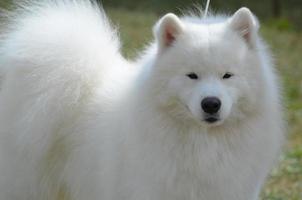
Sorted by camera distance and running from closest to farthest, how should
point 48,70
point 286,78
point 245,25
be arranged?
point 245,25 → point 48,70 → point 286,78

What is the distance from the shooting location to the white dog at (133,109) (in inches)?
153

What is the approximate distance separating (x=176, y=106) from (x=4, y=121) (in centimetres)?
149

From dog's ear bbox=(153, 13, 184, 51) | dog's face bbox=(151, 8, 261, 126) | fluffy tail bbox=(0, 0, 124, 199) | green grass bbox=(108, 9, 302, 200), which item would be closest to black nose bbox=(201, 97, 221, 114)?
dog's face bbox=(151, 8, 261, 126)

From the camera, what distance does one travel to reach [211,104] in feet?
12.0

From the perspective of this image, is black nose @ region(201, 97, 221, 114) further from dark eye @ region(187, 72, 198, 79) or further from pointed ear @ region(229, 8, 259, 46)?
pointed ear @ region(229, 8, 259, 46)

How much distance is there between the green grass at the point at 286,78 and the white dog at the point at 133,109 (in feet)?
2.69

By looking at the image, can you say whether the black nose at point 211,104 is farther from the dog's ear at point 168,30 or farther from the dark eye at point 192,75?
the dog's ear at point 168,30

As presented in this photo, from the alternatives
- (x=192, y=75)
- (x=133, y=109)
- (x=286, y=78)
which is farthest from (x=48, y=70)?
(x=286, y=78)

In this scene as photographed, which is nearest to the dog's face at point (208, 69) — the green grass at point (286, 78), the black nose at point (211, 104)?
the black nose at point (211, 104)

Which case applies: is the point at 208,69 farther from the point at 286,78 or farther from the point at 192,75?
the point at 286,78

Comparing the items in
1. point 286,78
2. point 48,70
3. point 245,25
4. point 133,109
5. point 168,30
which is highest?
point 286,78

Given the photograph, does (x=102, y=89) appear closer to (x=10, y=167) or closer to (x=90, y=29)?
(x=90, y=29)

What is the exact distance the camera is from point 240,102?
3902 mm

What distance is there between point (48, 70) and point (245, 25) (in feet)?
4.73
